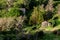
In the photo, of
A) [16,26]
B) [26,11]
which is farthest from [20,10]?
[16,26]

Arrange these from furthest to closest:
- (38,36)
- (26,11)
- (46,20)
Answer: (26,11), (46,20), (38,36)

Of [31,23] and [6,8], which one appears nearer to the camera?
[31,23]

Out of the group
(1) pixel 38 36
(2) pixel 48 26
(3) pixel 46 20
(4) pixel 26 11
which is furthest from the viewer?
(4) pixel 26 11

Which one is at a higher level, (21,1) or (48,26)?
(21,1)

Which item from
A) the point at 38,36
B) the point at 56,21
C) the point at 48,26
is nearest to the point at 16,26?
the point at 38,36

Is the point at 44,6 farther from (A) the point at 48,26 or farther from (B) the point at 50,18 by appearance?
(A) the point at 48,26

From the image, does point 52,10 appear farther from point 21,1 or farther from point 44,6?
point 21,1
